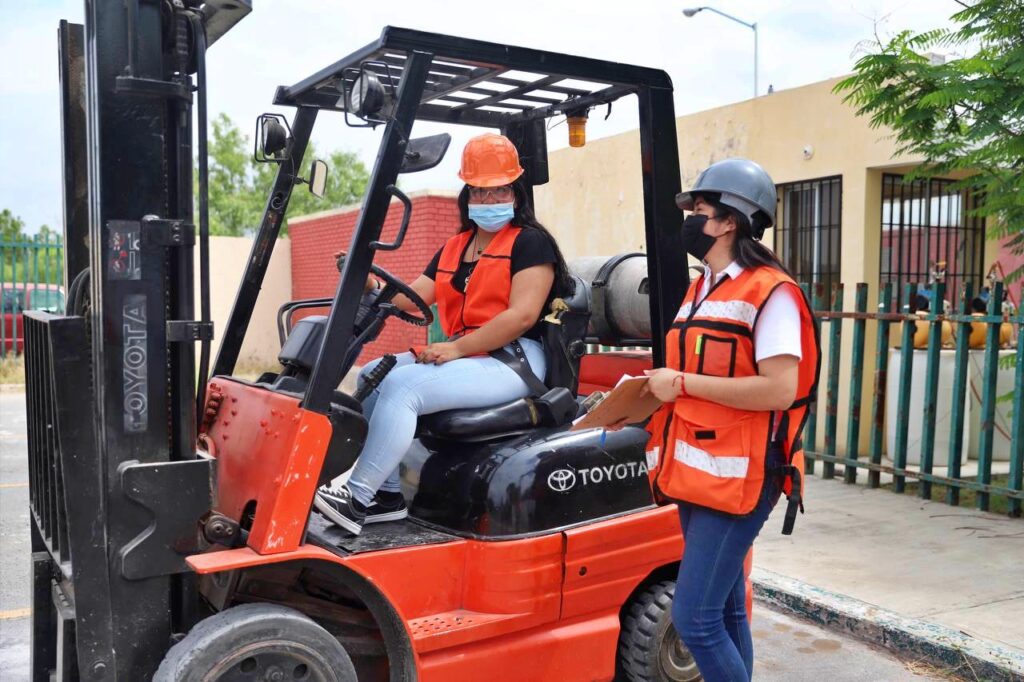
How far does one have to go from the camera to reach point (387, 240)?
17922 millimetres

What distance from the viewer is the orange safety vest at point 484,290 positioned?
13.0 ft

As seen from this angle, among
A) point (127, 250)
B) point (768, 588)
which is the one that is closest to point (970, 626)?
point (768, 588)

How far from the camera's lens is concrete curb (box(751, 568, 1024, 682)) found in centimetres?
445

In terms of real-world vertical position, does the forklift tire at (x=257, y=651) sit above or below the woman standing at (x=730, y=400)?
below

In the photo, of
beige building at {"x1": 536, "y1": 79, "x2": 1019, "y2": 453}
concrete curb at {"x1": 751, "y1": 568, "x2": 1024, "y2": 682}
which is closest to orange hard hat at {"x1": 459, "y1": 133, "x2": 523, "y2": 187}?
concrete curb at {"x1": 751, "y1": 568, "x2": 1024, "y2": 682}

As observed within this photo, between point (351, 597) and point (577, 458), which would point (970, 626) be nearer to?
point (577, 458)

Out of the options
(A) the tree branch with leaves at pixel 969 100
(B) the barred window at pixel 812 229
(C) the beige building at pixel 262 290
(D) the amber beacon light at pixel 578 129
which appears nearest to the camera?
(D) the amber beacon light at pixel 578 129

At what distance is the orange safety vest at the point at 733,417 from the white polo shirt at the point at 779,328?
0.02 m

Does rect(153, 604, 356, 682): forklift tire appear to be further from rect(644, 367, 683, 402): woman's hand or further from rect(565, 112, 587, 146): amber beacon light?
rect(565, 112, 587, 146): amber beacon light

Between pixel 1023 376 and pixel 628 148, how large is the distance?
269 inches

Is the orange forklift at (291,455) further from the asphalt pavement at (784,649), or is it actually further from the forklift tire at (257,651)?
the asphalt pavement at (784,649)

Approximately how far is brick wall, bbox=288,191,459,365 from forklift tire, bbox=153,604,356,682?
982 centimetres

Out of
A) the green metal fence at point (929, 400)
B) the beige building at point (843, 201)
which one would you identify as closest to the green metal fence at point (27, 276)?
the beige building at point (843, 201)

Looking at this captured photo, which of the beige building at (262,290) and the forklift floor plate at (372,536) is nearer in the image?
the forklift floor plate at (372,536)
